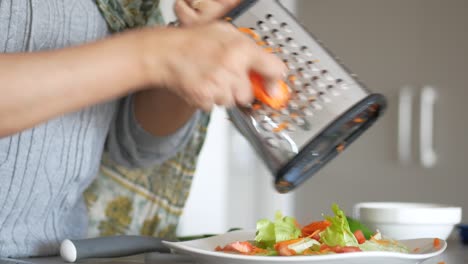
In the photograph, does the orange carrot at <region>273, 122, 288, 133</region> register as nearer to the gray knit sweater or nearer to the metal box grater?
the metal box grater

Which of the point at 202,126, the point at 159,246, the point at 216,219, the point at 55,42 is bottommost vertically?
the point at 216,219

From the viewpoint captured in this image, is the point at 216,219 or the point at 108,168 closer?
the point at 108,168

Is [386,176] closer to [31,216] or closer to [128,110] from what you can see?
[128,110]

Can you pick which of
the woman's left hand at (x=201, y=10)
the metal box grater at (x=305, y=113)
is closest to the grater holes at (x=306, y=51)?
the metal box grater at (x=305, y=113)

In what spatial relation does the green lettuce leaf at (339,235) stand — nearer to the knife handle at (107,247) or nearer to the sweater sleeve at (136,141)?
the knife handle at (107,247)

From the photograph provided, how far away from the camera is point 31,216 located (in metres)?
0.92

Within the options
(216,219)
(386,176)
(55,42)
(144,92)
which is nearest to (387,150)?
(386,176)

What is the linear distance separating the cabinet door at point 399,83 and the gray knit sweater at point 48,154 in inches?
70.3

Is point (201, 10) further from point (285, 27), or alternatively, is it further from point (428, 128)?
point (428, 128)

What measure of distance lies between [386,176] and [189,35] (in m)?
2.18

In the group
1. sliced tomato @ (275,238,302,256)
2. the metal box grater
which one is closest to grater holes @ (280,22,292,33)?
the metal box grater

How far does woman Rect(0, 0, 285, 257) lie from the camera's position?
2.08ft

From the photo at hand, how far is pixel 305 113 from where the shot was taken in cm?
70

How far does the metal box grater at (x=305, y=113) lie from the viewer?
684 mm
